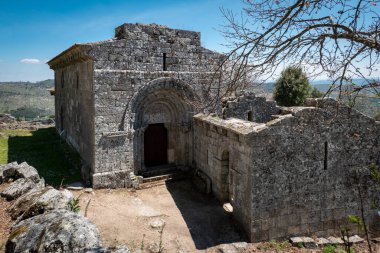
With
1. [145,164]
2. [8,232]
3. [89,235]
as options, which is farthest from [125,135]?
[89,235]

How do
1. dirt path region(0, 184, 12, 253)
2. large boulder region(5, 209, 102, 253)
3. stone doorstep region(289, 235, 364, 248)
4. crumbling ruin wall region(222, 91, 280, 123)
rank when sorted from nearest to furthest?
1. large boulder region(5, 209, 102, 253)
2. dirt path region(0, 184, 12, 253)
3. stone doorstep region(289, 235, 364, 248)
4. crumbling ruin wall region(222, 91, 280, 123)

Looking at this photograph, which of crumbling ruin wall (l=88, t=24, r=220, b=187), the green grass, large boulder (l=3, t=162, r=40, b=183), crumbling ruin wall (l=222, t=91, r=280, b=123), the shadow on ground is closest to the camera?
the shadow on ground

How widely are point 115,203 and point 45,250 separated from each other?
576 cm

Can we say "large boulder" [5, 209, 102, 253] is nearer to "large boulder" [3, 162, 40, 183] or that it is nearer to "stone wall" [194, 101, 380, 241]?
"large boulder" [3, 162, 40, 183]

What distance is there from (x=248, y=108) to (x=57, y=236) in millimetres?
9192

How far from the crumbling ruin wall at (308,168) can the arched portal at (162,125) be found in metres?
5.30

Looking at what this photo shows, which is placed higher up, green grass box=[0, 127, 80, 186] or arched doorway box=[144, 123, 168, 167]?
arched doorway box=[144, 123, 168, 167]

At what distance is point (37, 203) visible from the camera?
6.92 meters

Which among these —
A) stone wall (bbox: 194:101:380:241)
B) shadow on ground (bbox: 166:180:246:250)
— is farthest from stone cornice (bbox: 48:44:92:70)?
stone wall (bbox: 194:101:380:241)

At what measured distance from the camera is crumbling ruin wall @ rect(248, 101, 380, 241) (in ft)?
27.2

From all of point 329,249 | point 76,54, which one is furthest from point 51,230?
point 76,54

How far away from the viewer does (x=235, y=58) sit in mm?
5219

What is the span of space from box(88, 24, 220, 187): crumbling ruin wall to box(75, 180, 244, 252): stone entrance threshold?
112 cm

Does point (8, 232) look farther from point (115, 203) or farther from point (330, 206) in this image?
point (330, 206)
